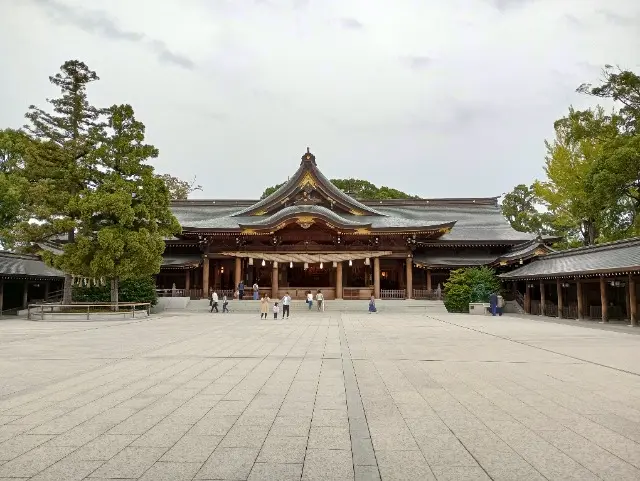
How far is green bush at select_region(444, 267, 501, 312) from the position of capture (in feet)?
98.6

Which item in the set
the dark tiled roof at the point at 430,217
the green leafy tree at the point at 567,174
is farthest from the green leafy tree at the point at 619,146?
the dark tiled roof at the point at 430,217

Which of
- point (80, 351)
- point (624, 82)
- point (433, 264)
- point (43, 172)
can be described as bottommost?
point (80, 351)

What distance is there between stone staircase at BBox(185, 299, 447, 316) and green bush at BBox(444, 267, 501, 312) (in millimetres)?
1115

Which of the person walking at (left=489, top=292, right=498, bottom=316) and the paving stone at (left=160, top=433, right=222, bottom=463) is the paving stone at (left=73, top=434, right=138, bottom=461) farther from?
the person walking at (left=489, top=292, right=498, bottom=316)

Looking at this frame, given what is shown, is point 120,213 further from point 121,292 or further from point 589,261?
point 589,261

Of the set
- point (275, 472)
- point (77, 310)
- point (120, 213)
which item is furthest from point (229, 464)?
point (77, 310)

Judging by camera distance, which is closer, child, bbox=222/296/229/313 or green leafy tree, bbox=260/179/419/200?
child, bbox=222/296/229/313

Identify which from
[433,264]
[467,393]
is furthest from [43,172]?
[433,264]

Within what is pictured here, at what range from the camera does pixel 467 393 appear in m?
7.03

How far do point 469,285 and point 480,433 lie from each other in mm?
26877

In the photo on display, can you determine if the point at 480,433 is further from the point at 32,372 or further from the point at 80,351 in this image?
the point at 80,351

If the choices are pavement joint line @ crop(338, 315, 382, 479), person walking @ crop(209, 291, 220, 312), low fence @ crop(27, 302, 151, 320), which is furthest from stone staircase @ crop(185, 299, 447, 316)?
pavement joint line @ crop(338, 315, 382, 479)

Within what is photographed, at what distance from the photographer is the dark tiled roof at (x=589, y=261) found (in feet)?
69.3

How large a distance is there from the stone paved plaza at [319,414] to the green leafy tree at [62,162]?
1424 centimetres
